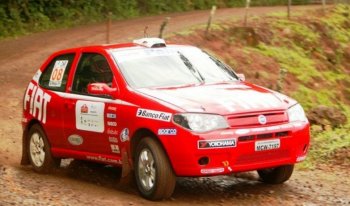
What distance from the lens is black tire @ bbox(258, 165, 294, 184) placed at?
8234 mm

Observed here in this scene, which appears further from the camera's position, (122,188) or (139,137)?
(122,188)

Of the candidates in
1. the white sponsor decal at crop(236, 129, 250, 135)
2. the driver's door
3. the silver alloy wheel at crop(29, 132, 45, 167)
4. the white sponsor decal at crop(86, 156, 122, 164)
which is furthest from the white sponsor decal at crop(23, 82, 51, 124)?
the white sponsor decal at crop(236, 129, 250, 135)

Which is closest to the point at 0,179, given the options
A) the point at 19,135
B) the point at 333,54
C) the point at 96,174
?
the point at 96,174

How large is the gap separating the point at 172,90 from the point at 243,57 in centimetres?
1407

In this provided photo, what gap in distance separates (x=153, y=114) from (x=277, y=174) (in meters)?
1.83

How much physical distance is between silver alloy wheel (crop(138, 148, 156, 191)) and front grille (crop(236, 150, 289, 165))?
88cm

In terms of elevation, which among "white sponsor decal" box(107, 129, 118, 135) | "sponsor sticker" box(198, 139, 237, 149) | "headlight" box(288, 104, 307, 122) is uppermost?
"headlight" box(288, 104, 307, 122)

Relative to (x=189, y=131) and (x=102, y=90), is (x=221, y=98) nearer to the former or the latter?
(x=189, y=131)

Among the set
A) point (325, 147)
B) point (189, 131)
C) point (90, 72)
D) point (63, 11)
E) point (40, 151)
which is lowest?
point (325, 147)

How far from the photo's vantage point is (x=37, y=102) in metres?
9.45

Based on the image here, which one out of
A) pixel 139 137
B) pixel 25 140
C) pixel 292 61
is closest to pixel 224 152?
pixel 139 137

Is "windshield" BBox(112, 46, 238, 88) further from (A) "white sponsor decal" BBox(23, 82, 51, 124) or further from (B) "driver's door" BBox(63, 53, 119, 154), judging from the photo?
(A) "white sponsor decal" BBox(23, 82, 51, 124)

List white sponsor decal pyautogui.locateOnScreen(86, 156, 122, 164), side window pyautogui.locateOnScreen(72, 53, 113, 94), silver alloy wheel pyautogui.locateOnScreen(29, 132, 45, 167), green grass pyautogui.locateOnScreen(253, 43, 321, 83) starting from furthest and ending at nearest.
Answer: green grass pyautogui.locateOnScreen(253, 43, 321, 83) → silver alloy wheel pyautogui.locateOnScreen(29, 132, 45, 167) → side window pyautogui.locateOnScreen(72, 53, 113, 94) → white sponsor decal pyautogui.locateOnScreen(86, 156, 122, 164)

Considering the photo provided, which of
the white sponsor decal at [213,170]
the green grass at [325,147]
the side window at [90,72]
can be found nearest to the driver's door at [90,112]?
the side window at [90,72]
